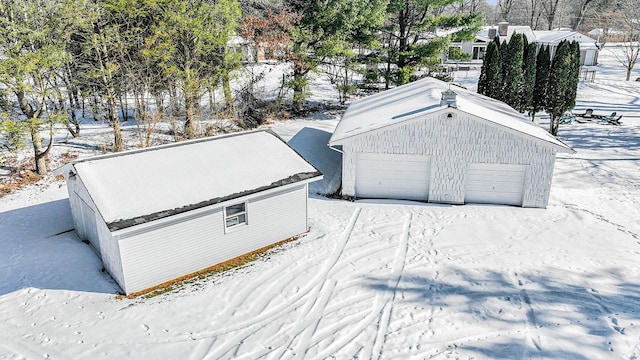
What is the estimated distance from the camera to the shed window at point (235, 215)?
12195 mm

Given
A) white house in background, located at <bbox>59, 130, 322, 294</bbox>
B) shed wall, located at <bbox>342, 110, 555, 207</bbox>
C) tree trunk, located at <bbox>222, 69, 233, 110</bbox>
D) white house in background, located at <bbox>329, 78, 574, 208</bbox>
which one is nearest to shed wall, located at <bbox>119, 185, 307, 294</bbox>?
white house in background, located at <bbox>59, 130, 322, 294</bbox>

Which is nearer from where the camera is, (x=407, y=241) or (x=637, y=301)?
(x=637, y=301)

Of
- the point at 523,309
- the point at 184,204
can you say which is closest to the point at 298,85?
the point at 184,204

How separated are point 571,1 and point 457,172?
96.4 meters

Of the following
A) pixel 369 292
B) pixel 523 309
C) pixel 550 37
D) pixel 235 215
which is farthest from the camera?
pixel 550 37

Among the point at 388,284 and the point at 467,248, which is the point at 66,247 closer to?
the point at 388,284

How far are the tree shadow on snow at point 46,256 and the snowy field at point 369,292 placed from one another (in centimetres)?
5

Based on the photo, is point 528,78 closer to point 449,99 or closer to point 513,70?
point 513,70

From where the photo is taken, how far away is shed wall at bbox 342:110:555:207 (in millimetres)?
15438

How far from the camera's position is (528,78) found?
25953mm

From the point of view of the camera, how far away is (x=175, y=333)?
934 centimetres

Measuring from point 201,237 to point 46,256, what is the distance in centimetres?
456

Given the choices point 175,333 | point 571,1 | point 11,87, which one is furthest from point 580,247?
point 571,1

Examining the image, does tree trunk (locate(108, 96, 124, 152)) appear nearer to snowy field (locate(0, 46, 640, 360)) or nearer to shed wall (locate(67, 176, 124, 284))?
snowy field (locate(0, 46, 640, 360))
